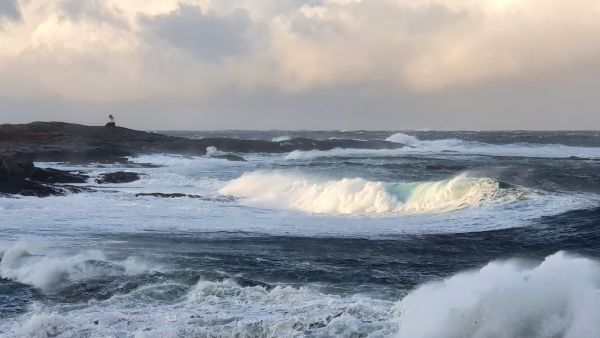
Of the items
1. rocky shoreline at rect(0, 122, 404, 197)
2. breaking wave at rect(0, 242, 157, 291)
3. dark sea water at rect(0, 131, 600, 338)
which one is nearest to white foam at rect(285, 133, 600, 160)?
rocky shoreline at rect(0, 122, 404, 197)

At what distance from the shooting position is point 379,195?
23766 millimetres

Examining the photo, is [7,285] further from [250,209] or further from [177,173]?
[177,173]

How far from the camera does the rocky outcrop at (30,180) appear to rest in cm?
2391

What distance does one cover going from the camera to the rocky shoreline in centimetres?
2656

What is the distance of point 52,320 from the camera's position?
8.67m

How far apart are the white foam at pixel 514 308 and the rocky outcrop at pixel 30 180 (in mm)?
18211

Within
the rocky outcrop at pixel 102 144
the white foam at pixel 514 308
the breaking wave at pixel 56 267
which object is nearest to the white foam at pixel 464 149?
the rocky outcrop at pixel 102 144

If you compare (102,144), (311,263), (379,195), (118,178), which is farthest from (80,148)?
(311,263)

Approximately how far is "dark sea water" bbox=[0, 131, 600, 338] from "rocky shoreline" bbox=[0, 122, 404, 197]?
3510mm

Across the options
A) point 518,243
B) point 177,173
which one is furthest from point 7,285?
point 177,173

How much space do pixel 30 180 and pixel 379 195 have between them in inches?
545

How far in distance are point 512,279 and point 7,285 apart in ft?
25.1

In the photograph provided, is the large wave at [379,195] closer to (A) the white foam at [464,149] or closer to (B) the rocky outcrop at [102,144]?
(B) the rocky outcrop at [102,144]

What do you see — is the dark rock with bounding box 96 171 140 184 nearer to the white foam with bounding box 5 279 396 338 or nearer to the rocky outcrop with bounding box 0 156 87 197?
the rocky outcrop with bounding box 0 156 87 197
